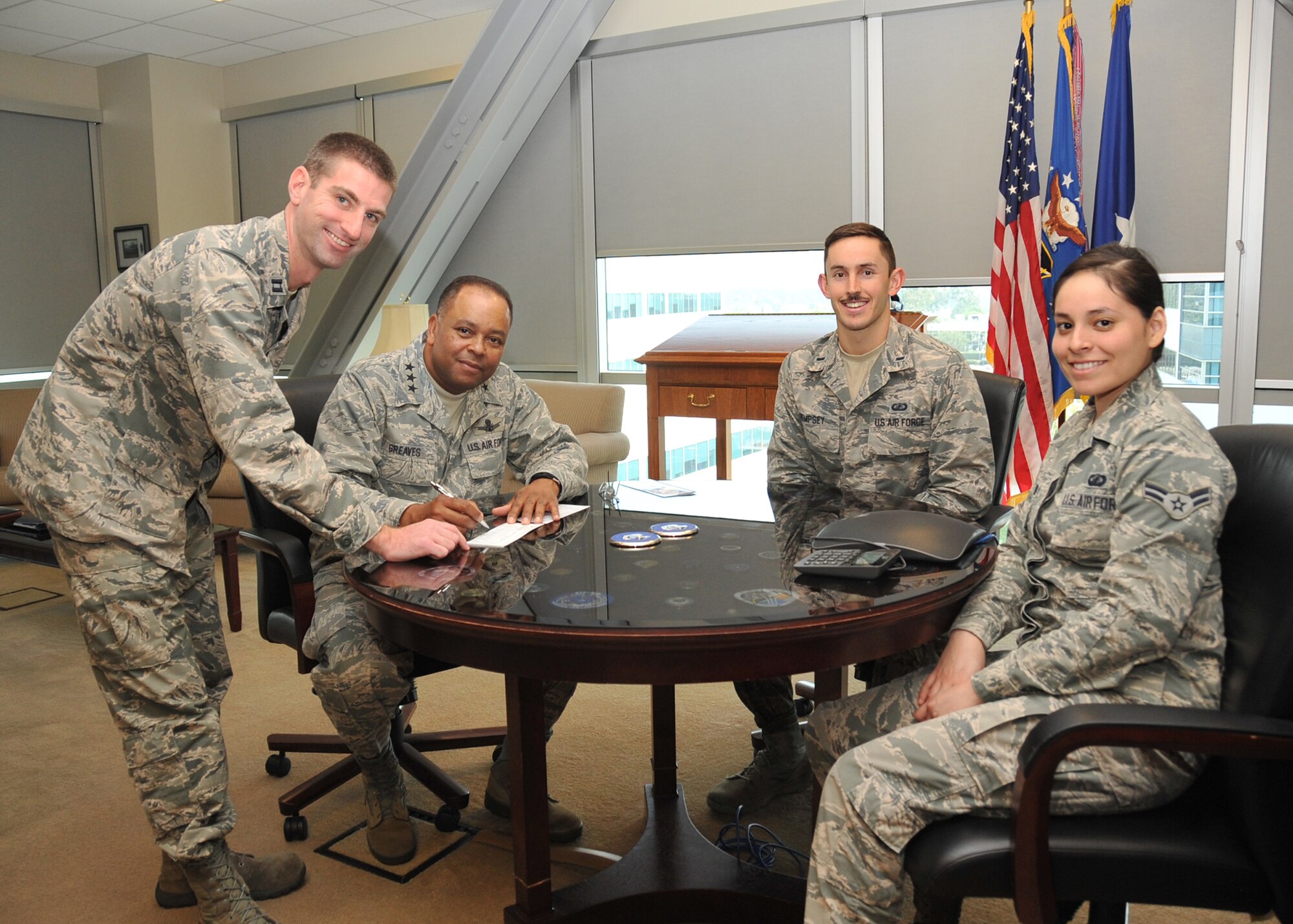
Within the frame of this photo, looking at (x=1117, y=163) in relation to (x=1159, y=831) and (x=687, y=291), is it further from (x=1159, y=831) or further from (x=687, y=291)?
(x=1159, y=831)

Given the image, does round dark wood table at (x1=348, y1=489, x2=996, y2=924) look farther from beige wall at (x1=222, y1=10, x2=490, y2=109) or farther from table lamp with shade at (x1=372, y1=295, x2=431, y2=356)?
beige wall at (x1=222, y1=10, x2=490, y2=109)

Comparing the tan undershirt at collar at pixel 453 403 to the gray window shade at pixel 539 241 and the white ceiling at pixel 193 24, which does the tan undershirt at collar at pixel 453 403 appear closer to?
the gray window shade at pixel 539 241

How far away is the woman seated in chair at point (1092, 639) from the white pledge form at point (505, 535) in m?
0.79

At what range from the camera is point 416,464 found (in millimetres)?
2346

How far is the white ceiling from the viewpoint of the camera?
5613mm

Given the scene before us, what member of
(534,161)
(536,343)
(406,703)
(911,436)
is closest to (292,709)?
(406,703)

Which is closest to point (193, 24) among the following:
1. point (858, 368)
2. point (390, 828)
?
point (858, 368)

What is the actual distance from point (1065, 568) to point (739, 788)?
113 cm

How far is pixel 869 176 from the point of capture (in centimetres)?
491

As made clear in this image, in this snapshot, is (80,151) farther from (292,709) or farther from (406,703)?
(406,703)

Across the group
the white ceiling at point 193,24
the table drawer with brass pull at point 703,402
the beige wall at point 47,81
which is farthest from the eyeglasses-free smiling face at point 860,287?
the beige wall at point 47,81

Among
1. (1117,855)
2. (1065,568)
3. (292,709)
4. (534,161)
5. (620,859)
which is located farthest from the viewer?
(534,161)

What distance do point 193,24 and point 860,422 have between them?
17.9 ft

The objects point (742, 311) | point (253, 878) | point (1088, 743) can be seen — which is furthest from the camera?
point (742, 311)
